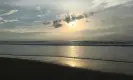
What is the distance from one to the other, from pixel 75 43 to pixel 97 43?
2.39m

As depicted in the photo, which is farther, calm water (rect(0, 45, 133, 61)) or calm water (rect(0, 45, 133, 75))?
calm water (rect(0, 45, 133, 61))

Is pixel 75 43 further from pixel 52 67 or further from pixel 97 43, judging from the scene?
pixel 52 67

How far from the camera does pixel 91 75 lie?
6355mm

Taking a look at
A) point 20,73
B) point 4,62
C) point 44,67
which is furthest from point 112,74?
point 4,62

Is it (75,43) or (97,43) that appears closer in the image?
(97,43)

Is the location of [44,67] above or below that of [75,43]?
above

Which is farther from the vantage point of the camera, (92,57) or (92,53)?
(92,53)

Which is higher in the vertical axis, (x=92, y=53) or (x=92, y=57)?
(x=92, y=57)

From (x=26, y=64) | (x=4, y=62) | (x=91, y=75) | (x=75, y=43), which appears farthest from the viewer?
(x=75, y=43)

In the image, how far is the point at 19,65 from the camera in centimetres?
790

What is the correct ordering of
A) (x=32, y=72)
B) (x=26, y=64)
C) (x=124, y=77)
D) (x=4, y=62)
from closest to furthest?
(x=124, y=77) → (x=32, y=72) → (x=26, y=64) → (x=4, y=62)

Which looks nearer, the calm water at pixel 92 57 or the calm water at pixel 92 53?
the calm water at pixel 92 57

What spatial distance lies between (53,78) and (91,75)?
93 centimetres

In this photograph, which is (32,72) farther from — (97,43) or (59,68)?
(97,43)
